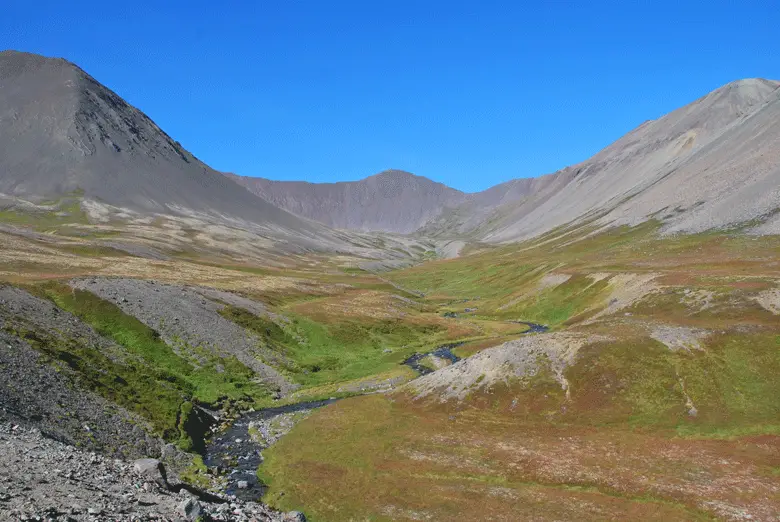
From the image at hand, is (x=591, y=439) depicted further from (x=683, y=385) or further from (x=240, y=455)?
(x=240, y=455)

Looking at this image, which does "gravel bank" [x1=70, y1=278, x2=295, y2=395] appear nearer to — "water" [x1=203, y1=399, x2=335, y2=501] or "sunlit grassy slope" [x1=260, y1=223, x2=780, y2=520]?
"water" [x1=203, y1=399, x2=335, y2=501]

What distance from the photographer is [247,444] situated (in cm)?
5612

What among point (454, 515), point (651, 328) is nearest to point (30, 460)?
point (454, 515)

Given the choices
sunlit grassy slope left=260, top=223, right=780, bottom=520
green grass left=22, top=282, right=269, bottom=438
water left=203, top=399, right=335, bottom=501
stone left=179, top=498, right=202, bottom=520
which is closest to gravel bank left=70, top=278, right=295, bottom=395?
green grass left=22, top=282, right=269, bottom=438

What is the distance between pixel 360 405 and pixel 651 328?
142ft

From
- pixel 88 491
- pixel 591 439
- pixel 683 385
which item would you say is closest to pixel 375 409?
pixel 591 439

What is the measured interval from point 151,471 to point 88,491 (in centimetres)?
658

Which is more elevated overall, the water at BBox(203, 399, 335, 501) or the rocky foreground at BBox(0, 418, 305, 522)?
the rocky foreground at BBox(0, 418, 305, 522)

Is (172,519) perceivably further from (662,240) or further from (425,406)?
(662,240)

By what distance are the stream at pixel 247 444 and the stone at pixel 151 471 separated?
7373 millimetres

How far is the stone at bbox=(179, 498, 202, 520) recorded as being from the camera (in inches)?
1235

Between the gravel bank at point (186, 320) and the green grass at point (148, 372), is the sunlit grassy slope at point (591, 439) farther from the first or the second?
the gravel bank at point (186, 320)

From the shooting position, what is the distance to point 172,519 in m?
30.5

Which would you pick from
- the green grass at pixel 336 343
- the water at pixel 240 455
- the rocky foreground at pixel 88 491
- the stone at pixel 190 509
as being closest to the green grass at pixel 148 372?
the water at pixel 240 455
